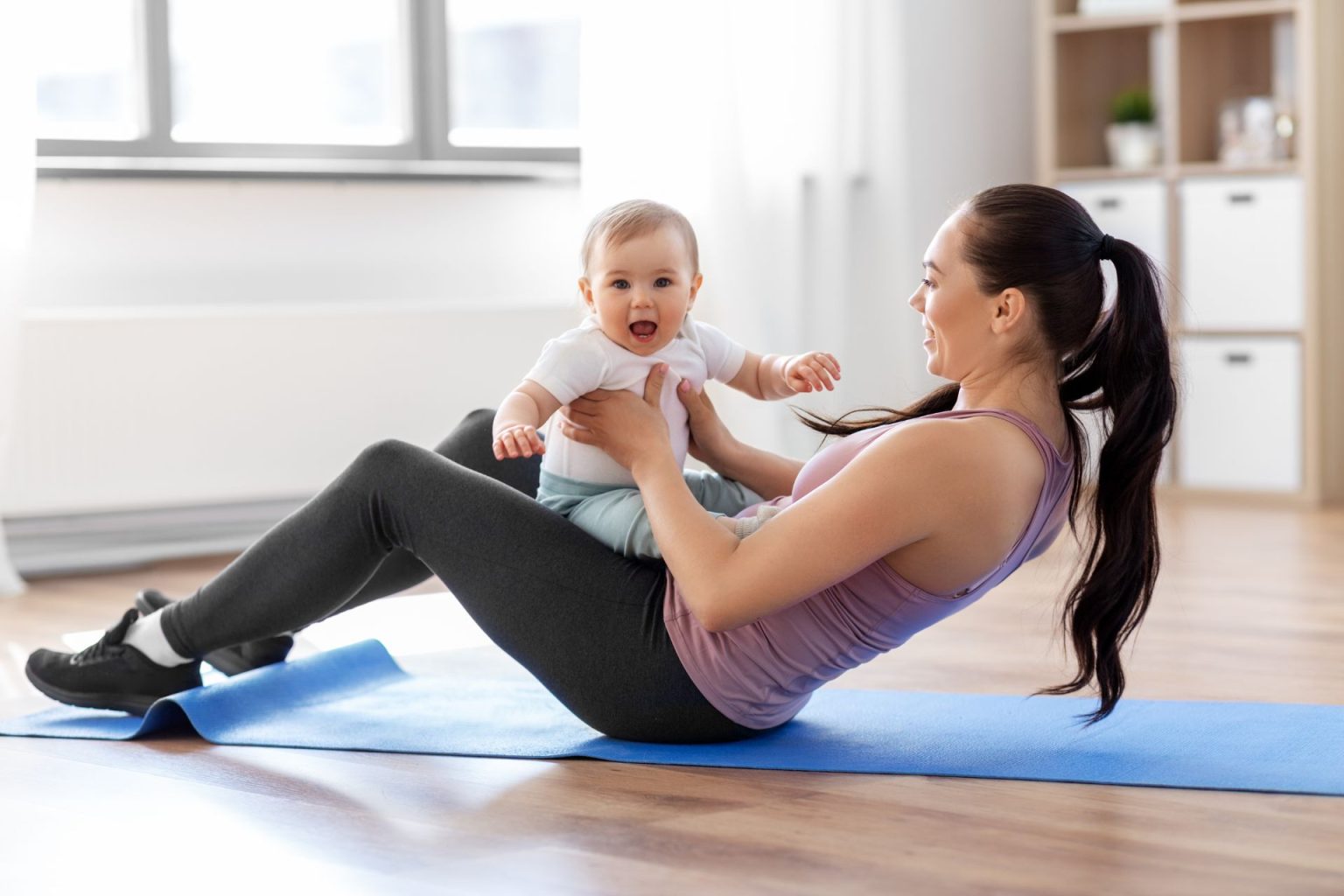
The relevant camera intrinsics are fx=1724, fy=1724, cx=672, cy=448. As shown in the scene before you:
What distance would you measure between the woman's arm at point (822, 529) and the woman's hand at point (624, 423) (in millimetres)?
80

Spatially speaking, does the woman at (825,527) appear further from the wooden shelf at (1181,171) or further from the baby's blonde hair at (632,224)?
the wooden shelf at (1181,171)

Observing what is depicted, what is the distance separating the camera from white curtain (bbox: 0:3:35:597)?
11.2 feet

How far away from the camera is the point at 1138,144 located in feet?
16.1

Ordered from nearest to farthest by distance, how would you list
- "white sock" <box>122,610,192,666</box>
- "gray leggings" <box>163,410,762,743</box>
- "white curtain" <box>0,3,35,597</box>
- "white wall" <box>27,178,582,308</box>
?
"gray leggings" <box>163,410,762,743</box>
"white sock" <box>122,610,192,666</box>
"white curtain" <box>0,3,35,597</box>
"white wall" <box>27,178,582,308</box>

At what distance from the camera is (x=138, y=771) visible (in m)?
2.00

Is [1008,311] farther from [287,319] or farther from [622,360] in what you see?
[287,319]

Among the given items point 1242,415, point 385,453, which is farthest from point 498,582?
point 1242,415

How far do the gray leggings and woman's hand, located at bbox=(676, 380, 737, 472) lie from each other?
0.19 metres

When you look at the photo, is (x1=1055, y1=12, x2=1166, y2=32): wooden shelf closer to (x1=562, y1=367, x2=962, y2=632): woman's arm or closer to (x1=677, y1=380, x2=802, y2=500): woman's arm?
(x1=677, y1=380, x2=802, y2=500): woman's arm

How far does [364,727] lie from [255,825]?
444 millimetres

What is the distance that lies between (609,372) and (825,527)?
1.24 feet

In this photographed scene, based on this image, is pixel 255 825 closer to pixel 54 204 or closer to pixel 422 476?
pixel 422 476

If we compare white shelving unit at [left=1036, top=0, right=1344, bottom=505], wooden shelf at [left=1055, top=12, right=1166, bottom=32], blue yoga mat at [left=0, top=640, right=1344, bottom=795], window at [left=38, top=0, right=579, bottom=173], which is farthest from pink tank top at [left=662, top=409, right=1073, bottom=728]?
wooden shelf at [left=1055, top=12, right=1166, bottom=32]

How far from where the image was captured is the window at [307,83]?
400 centimetres
